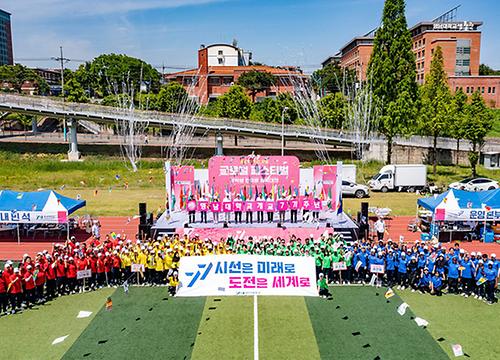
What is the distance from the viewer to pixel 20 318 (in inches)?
474

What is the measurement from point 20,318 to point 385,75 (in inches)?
1241

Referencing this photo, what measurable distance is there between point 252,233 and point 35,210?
9.56m

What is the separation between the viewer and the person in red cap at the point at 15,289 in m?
12.1

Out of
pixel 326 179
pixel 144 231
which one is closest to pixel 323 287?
pixel 326 179

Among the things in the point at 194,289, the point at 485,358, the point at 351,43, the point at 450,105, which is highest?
the point at 351,43

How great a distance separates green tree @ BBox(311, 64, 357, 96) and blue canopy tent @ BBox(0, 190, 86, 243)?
59.6 m

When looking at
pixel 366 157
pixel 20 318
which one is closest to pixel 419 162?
pixel 366 157

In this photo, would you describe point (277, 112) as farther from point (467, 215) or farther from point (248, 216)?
point (467, 215)

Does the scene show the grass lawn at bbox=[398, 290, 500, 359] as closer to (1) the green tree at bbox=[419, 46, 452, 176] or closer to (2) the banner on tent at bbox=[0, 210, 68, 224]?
(2) the banner on tent at bbox=[0, 210, 68, 224]

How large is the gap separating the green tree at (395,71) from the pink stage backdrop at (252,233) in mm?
19457

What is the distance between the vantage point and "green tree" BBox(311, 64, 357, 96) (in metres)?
73.8

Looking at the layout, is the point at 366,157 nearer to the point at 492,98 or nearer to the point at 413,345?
the point at 413,345

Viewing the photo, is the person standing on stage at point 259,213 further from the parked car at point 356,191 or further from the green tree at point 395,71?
the green tree at point 395,71

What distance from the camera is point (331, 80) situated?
249ft
